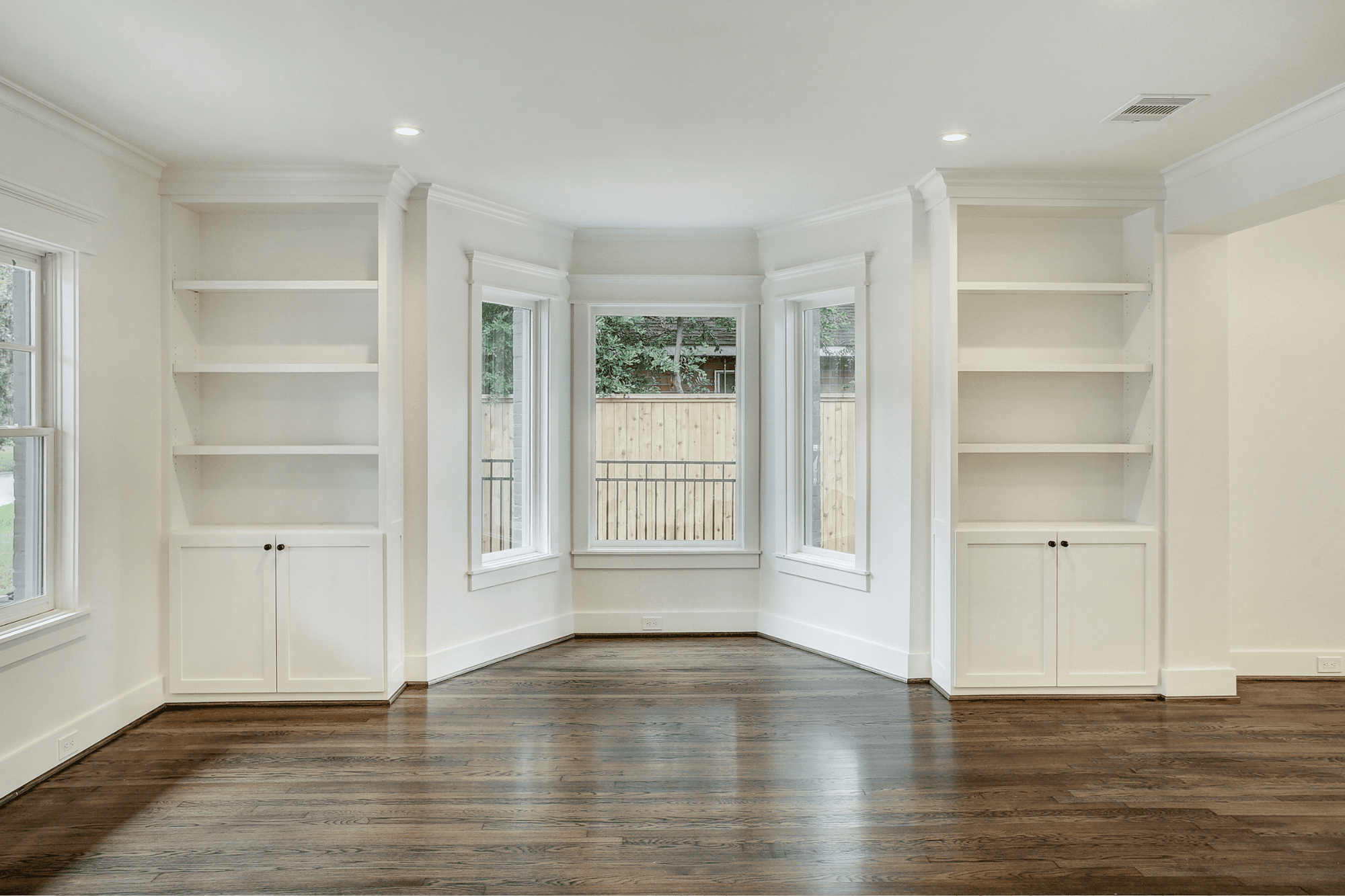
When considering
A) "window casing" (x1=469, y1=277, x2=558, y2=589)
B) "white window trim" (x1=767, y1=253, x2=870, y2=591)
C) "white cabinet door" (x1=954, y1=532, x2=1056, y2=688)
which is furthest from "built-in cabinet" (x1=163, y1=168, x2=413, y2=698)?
"white cabinet door" (x1=954, y1=532, x2=1056, y2=688)

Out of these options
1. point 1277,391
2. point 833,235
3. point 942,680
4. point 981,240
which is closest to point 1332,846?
point 942,680

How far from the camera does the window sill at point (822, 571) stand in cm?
455

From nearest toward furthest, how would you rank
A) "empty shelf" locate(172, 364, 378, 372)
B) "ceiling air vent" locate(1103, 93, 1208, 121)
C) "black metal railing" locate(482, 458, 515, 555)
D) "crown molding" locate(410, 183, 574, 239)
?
"ceiling air vent" locate(1103, 93, 1208, 121)
"empty shelf" locate(172, 364, 378, 372)
"crown molding" locate(410, 183, 574, 239)
"black metal railing" locate(482, 458, 515, 555)

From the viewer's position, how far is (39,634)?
119 inches

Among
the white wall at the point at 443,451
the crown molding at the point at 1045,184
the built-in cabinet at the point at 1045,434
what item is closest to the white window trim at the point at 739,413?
the white wall at the point at 443,451

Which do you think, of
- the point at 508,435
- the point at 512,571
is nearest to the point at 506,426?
the point at 508,435

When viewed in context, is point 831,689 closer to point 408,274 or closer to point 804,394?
point 804,394

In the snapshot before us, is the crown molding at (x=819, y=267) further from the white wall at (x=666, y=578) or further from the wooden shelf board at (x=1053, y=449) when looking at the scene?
the wooden shelf board at (x=1053, y=449)

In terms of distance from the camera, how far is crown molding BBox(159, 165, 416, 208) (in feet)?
12.5

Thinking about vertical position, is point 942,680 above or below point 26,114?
below

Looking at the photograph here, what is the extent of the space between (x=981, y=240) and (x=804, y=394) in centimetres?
137

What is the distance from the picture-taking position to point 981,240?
4250 millimetres

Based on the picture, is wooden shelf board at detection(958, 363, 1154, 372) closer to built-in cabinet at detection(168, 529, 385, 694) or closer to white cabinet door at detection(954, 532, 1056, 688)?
white cabinet door at detection(954, 532, 1056, 688)

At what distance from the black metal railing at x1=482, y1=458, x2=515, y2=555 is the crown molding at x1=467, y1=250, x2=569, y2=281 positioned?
1134mm
